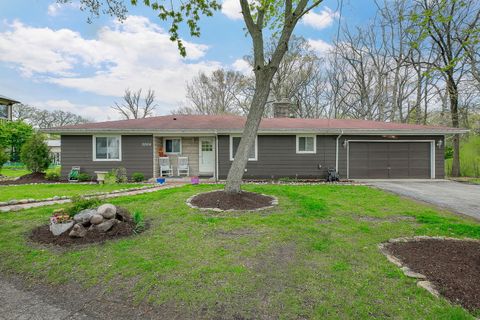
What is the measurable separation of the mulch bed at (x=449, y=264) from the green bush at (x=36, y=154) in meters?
13.8

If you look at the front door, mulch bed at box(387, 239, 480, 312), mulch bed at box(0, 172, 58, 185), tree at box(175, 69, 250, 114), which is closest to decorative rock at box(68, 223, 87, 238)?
mulch bed at box(387, 239, 480, 312)

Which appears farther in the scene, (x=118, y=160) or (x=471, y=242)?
(x=118, y=160)

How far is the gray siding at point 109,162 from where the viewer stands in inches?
417

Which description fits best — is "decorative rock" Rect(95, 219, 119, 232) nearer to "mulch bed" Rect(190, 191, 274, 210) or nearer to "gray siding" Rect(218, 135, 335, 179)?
"mulch bed" Rect(190, 191, 274, 210)

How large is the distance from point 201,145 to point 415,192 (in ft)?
29.1

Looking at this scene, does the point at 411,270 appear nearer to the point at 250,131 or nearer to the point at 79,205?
the point at 250,131

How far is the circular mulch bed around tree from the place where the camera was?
541 centimetres

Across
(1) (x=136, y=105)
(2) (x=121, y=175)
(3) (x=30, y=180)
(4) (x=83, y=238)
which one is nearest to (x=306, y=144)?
(2) (x=121, y=175)

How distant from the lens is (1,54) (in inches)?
403

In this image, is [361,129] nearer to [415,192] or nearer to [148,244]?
[415,192]

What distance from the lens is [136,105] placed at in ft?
98.0

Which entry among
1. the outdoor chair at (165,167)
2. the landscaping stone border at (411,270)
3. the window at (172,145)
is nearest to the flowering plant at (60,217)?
the landscaping stone border at (411,270)

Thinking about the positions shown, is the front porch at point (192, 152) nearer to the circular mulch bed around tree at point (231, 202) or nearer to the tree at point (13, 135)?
the circular mulch bed around tree at point (231, 202)

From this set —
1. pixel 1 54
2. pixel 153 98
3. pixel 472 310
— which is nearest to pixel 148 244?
pixel 472 310
